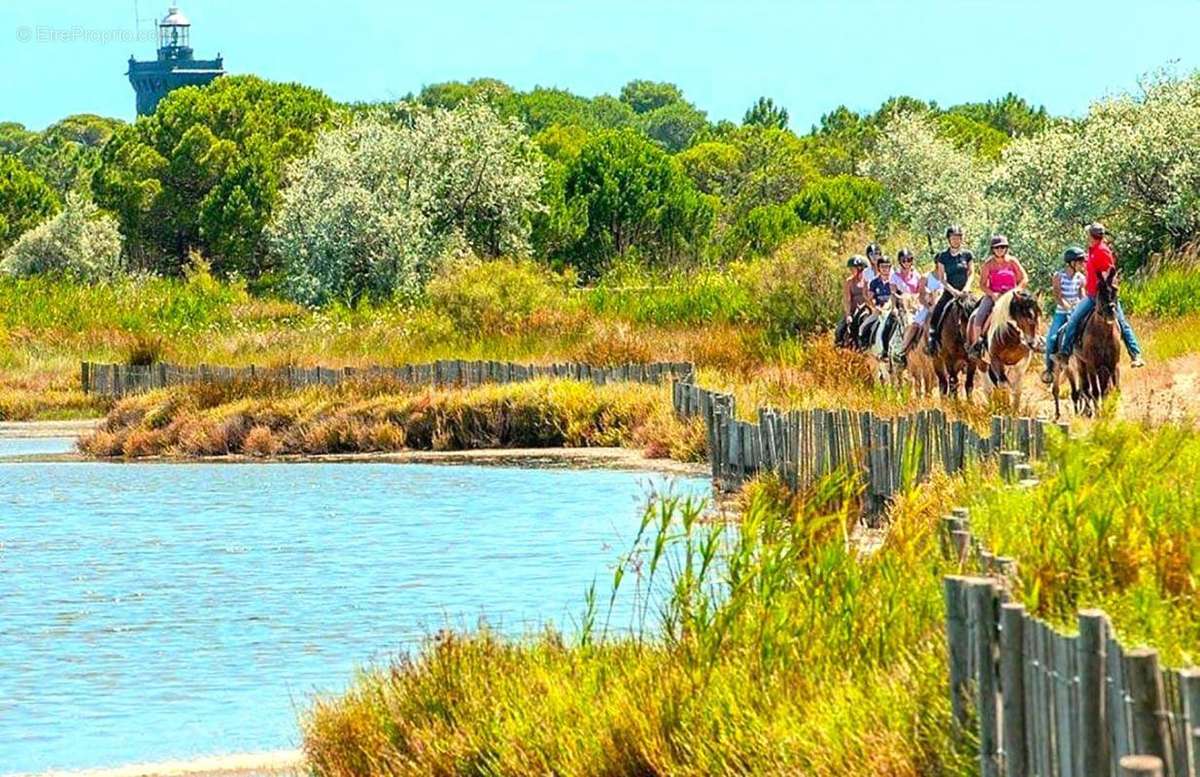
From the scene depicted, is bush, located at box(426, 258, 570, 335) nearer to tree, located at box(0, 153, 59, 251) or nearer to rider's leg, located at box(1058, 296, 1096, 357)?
rider's leg, located at box(1058, 296, 1096, 357)

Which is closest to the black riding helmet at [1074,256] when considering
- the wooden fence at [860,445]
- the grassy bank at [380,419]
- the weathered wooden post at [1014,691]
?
the wooden fence at [860,445]

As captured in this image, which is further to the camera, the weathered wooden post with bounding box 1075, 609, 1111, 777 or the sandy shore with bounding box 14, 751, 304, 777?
the sandy shore with bounding box 14, 751, 304, 777

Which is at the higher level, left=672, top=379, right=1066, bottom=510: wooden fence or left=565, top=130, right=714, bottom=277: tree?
left=565, top=130, right=714, bottom=277: tree

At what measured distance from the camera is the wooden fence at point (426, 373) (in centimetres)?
3750

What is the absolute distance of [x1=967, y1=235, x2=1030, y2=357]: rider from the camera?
2638 centimetres

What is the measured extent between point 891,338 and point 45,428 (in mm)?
21664

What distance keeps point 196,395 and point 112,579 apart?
1925cm

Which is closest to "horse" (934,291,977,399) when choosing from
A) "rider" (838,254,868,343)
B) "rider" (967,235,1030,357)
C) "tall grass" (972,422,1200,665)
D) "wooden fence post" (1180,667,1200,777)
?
"rider" (967,235,1030,357)

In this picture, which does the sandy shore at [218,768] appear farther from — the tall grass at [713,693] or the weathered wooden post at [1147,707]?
the weathered wooden post at [1147,707]

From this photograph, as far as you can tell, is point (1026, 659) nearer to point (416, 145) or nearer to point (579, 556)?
point (579, 556)

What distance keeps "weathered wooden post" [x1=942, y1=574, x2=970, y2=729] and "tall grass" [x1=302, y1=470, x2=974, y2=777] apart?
136 millimetres

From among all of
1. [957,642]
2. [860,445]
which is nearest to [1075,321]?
[860,445]

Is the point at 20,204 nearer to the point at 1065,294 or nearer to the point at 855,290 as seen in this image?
the point at 855,290

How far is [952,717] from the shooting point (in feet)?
25.9
